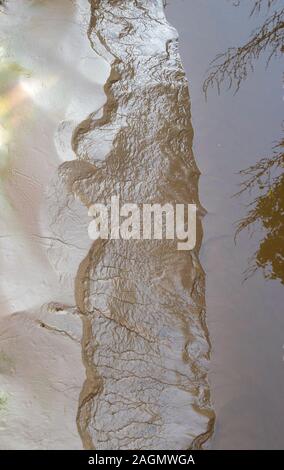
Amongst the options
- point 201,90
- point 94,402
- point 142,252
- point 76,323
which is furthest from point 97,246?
point 201,90

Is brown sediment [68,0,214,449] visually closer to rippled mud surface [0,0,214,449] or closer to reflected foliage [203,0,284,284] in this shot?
rippled mud surface [0,0,214,449]

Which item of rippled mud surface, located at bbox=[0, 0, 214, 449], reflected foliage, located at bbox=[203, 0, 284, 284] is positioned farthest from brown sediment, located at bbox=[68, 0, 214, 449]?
reflected foliage, located at bbox=[203, 0, 284, 284]

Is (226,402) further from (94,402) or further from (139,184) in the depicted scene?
(139,184)

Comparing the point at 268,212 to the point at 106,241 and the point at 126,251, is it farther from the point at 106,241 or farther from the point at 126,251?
the point at 106,241

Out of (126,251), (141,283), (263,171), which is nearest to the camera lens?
(141,283)
